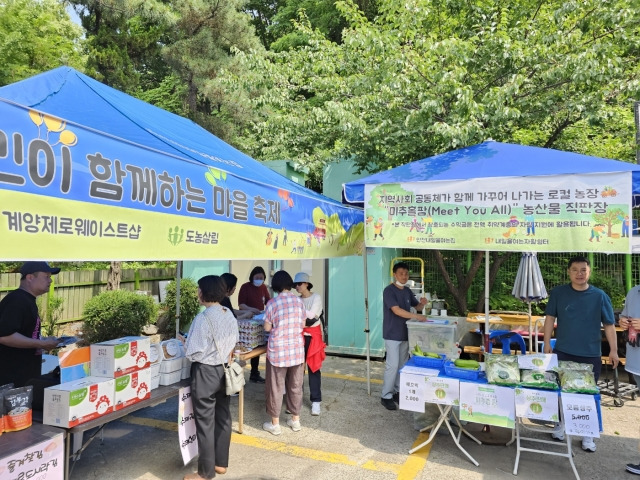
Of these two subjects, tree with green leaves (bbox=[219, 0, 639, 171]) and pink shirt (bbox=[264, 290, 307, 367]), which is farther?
tree with green leaves (bbox=[219, 0, 639, 171])

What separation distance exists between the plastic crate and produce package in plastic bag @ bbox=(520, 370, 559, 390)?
162cm

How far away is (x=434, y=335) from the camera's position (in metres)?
5.51

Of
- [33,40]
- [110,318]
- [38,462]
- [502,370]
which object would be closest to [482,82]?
[502,370]

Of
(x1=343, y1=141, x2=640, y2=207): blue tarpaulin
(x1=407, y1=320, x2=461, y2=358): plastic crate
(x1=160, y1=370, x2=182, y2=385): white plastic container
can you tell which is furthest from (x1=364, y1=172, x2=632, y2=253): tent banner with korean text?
(x1=160, y1=370, x2=182, y2=385): white plastic container

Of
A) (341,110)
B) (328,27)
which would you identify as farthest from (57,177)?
(328,27)

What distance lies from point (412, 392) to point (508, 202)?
1965mm

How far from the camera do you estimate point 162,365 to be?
3.80 metres

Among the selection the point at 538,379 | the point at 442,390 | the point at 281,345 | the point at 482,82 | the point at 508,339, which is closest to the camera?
the point at 538,379

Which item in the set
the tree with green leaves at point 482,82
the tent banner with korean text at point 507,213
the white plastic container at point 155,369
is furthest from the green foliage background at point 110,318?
the tent banner with korean text at point 507,213

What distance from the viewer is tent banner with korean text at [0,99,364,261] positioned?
195cm

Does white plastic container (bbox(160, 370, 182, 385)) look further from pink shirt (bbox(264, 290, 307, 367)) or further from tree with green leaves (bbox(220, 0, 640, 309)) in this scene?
tree with green leaves (bbox(220, 0, 640, 309))

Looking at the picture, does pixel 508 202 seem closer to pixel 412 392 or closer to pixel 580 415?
pixel 580 415

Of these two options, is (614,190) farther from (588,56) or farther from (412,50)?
(412,50)

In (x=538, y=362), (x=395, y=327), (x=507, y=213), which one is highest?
(x=507, y=213)
